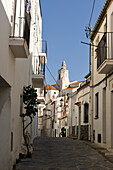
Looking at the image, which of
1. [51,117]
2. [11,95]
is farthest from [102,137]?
[51,117]

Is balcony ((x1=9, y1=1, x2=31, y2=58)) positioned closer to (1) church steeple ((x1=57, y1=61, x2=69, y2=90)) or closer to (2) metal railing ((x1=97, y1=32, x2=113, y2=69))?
(2) metal railing ((x1=97, y1=32, x2=113, y2=69))

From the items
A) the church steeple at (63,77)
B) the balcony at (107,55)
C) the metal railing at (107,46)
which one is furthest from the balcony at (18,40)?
the church steeple at (63,77)

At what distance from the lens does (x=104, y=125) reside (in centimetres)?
1451

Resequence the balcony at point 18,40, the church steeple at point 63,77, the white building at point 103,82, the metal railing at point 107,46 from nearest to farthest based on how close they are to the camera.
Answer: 1. the balcony at point 18,40
2. the metal railing at point 107,46
3. the white building at point 103,82
4. the church steeple at point 63,77

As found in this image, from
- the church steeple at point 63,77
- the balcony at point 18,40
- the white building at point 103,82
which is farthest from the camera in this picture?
the church steeple at point 63,77

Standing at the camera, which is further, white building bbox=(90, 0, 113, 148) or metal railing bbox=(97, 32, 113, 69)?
white building bbox=(90, 0, 113, 148)

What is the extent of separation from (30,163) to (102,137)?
621 cm

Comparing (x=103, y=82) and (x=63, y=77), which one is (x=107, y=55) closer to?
(x=103, y=82)

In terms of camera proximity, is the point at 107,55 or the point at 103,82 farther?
the point at 103,82

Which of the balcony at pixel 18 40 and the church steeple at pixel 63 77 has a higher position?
the church steeple at pixel 63 77

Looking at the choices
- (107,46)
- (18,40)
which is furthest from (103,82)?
(18,40)

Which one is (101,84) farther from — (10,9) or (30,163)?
(10,9)

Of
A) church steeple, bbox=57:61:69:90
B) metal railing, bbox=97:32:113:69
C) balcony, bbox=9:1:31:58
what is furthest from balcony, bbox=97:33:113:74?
church steeple, bbox=57:61:69:90

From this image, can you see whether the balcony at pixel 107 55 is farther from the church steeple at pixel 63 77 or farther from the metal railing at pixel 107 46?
the church steeple at pixel 63 77
